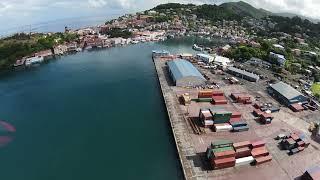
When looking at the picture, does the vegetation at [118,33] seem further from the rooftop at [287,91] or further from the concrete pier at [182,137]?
the rooftop at [287,91]

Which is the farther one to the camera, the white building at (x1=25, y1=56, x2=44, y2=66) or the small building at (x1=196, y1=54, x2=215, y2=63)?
the white building at (x1=25, y1=56, x2=44, y2=66)

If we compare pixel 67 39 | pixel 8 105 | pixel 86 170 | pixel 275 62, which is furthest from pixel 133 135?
pixel 67 39

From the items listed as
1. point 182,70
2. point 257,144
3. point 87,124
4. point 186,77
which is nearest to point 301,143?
point 257,144

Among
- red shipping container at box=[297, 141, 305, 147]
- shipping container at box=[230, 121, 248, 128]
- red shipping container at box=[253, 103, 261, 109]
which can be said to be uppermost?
shipping container at box=[230, 121, 248, 128]

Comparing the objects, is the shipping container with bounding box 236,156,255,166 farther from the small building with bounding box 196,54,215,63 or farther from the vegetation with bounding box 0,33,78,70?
the vegetation with bounding box 0,33,78,70

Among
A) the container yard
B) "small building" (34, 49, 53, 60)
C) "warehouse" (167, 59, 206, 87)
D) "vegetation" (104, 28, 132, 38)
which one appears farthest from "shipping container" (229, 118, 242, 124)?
"vegetation" (104, 28, 132, 38)

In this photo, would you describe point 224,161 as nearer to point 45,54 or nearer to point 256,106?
point 256,106
